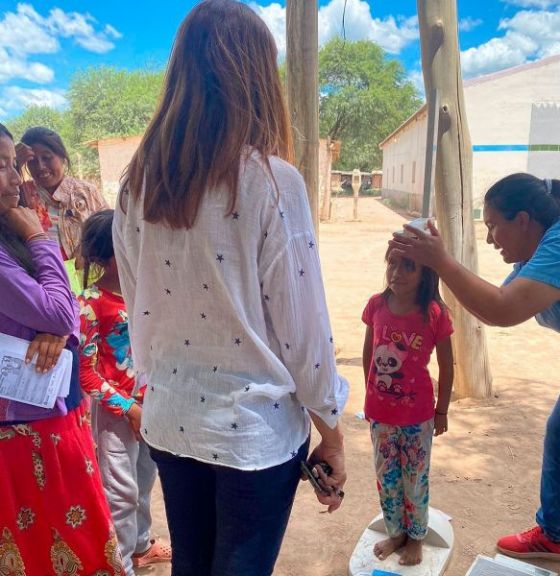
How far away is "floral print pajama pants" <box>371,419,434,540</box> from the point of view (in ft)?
6.58

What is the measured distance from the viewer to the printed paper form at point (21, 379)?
153 cm

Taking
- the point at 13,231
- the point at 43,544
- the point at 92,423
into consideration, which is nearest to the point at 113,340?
the point at 92,423

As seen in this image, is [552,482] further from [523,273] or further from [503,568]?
[523,273]

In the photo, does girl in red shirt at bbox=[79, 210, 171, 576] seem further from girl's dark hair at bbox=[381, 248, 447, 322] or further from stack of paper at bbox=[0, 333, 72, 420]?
girl's dark hair at bbox=[381, 248, 447, 322]

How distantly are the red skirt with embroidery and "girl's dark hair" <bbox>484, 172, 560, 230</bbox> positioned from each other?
5.35 feet

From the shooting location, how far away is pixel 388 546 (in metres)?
2.16

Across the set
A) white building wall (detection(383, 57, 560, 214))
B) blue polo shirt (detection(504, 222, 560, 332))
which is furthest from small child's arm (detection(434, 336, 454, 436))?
white building wall (detection(383, 57, 560, 214))

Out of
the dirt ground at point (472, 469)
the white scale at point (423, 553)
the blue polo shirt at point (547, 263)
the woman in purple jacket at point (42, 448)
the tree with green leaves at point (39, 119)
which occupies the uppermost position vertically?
the tree with green leaves at point (39, 119)

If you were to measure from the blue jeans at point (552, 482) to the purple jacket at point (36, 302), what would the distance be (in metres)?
1.93

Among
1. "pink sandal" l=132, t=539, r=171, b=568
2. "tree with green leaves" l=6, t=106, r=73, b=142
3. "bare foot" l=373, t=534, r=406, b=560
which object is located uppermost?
"tree with green leaves" l=6, t=106, r=73, b=142

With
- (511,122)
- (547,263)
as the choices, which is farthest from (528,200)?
(511,122)

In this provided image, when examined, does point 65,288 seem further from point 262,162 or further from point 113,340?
point 262,162

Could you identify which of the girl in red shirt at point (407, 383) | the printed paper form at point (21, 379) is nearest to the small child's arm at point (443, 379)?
the girl in red shirt at point (407, 383)

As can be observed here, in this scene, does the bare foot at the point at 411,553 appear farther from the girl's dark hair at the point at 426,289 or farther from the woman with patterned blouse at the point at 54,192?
the woman with patterned blouse at the point at 54,192
